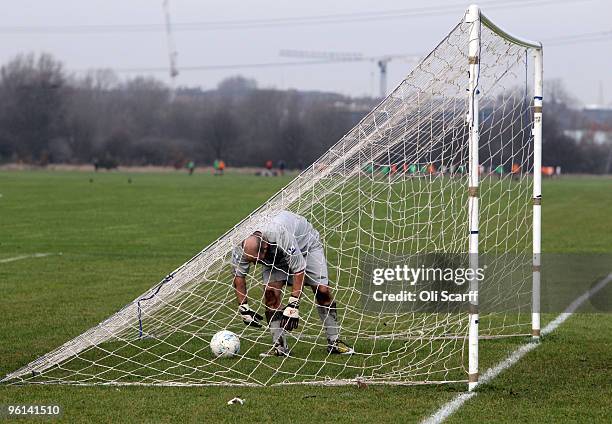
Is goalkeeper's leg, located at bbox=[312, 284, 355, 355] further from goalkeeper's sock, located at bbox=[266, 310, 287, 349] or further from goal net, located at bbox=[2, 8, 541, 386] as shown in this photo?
goalkeeper's sock, located at bbox=[266, 310, 287, 349]

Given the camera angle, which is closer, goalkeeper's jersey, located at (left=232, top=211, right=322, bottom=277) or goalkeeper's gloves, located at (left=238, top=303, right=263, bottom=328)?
goalkeeper's jersey, located at (left=232, top=211, right=322, bottom=277)

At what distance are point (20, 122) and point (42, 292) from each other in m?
88.8

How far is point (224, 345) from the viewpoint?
938cm

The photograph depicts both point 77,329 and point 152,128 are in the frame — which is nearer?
point 77,329

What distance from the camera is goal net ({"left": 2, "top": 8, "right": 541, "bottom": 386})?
862 centimetres

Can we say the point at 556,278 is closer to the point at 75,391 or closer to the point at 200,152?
the point at 75,391

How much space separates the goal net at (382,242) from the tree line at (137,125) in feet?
258

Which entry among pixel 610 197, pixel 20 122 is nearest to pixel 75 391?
pixel 610 197

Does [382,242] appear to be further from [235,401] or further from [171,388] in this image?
[235,401]

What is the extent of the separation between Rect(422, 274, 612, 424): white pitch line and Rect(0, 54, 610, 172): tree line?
76982mm

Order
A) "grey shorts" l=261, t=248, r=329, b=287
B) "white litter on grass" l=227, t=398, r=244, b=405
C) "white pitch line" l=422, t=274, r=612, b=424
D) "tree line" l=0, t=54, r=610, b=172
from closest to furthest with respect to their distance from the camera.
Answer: "white pitch line" l=422, t=274, r=612, b=424 < "white litter on grass" l=227, t=398, r=244, b=405 < "grey shorts" l=261, t=248, r=329, b=287 < "tree line" l=0, t=54, r=610, b=172

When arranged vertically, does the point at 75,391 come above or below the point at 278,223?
below

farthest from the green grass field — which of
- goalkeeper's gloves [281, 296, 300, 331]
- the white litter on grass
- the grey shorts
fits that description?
the grey shorts

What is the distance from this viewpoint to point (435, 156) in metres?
9.90
